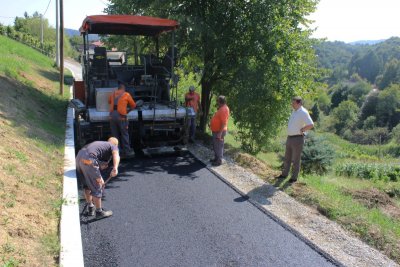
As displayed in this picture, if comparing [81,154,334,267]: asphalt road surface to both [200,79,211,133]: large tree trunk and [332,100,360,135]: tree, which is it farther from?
[332,100,360,135]: tree

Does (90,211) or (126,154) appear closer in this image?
(90,211)

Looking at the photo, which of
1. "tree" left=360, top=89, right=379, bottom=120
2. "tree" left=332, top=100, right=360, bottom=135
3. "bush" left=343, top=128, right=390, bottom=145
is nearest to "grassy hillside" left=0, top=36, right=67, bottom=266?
"bush" left=343, top=128, right=390, bottom=145

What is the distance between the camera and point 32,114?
1137 centimetres

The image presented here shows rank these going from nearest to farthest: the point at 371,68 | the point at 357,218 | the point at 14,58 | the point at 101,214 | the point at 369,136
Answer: the point at 101,214
the point at 357,218
the point at 14,58
the point at 369,136
the point at 371,68

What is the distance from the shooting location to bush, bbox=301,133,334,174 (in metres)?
13.4

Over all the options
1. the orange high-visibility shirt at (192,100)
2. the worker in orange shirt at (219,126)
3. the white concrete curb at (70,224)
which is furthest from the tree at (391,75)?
the white concrete curb at (70,224)

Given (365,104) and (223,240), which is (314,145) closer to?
(223,240)

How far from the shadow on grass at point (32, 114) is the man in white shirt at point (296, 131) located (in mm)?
5330

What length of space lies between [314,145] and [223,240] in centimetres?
934

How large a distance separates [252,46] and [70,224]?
322 inches

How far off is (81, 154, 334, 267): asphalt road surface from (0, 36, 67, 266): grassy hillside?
536 mm

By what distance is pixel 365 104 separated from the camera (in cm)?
11912

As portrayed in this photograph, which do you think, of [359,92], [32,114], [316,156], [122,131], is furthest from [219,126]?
[359,92]

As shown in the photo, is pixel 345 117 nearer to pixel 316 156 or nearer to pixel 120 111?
pixel 316 156
